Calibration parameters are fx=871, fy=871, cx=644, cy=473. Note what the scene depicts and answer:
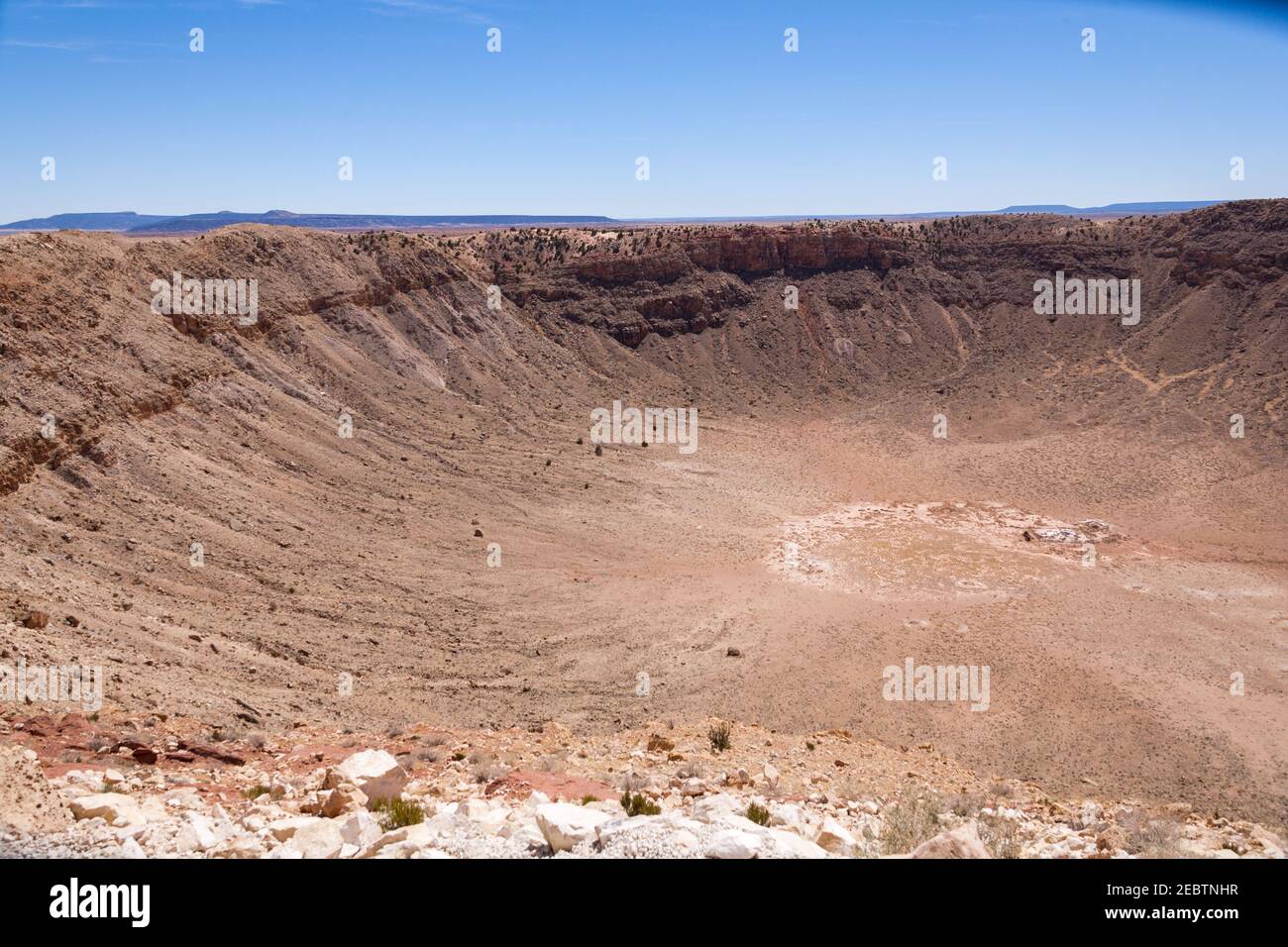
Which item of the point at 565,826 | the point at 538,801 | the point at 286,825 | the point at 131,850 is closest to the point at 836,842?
the point at 565,826

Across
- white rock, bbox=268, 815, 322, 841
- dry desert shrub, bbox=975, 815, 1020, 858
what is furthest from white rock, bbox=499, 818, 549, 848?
dry desert shrub, bbox=975, 815, 1020, 858

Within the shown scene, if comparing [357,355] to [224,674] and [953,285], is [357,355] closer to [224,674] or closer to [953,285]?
[224,674]

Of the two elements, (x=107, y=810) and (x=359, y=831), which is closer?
(x=359, y=831)

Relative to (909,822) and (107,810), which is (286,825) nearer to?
(107,810)

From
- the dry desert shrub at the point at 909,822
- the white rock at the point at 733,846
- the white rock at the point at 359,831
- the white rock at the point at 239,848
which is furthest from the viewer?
the dry desert shrub at the point at 909,822

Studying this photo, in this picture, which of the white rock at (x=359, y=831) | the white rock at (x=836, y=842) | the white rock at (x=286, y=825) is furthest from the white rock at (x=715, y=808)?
the white rock at (x=286, y=825)

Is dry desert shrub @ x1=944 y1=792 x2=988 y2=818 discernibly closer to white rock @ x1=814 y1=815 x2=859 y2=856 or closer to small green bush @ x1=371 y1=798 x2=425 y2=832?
white rock @ x1=814 y1=815 x2=859 y2=856

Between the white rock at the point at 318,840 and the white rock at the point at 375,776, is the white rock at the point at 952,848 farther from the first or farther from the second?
the white rock at the point at 375,776

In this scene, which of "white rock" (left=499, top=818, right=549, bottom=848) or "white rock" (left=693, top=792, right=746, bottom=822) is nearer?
A: "white rock" (left=499, top=818, right=549, bottom=848)

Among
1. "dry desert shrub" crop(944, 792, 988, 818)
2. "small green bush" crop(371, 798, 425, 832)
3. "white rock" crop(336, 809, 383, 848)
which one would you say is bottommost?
"dry desert shrub" crop(944, 792, 988, 818)
